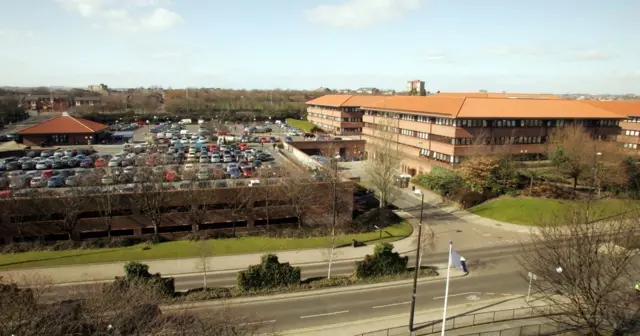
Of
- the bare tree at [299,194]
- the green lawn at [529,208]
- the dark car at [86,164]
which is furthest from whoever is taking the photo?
the dark car at [86,164]

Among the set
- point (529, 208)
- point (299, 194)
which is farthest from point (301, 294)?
point (529, 208)

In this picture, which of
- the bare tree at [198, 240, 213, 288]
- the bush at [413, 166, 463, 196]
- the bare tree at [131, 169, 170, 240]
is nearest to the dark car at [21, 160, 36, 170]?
the bare tree at [131, 169, 170, 240]

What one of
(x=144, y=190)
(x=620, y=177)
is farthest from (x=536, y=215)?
(x=144, y=190)

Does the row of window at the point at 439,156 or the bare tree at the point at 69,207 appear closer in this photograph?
the bare tree at the point at 69,207

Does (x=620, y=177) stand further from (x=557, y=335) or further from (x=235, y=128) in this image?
(x=235, y=128)

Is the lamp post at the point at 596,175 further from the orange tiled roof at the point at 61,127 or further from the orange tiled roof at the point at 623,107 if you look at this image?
the orange tiled roof at the point at 61,127

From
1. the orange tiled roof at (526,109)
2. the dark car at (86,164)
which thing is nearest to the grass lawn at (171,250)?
the dark car at (86,164)
